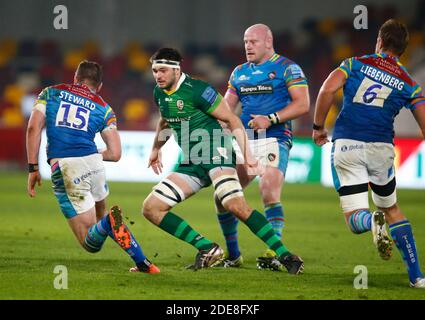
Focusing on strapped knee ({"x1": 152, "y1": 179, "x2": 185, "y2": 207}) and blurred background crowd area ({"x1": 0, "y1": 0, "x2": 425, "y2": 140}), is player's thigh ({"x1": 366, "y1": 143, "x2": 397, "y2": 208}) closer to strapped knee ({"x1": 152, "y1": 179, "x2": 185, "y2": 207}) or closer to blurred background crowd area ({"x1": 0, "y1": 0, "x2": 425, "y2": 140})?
strapped knee ({"x1": 152, "y1": 179, "x2": 185, "y2": 207})

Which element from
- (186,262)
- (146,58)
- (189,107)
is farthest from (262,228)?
(146,58)

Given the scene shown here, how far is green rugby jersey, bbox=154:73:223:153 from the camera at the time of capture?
764 centimetres

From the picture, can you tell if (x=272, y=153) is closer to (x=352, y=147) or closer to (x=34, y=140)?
(x=352, y=147)

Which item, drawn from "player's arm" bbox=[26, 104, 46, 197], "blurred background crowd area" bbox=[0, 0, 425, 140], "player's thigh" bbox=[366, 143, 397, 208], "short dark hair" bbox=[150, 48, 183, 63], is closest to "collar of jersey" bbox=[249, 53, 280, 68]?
"short dark hair" bbox=[150, 48, 183, 63]

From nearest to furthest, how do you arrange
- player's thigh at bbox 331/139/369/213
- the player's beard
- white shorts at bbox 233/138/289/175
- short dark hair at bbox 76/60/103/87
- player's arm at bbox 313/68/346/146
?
player's arm at bbox 313/68/346/146 → player's thigh at bbox 331/139/369/213 → the player's beard → short dark hair at bbox 76/60/103/87 → white shorts at bbox 233/138/289/175

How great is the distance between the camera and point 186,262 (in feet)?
28.3

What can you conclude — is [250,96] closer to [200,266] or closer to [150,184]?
→ [200,266]

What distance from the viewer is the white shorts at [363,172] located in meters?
7.17

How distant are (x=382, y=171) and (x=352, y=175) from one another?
0.25 meters

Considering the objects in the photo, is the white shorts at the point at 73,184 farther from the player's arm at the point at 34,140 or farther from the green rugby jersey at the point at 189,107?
the green rugby jersey at the point at 189,107

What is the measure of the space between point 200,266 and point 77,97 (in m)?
1.91

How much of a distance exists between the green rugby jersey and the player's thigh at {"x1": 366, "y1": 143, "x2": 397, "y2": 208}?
1445 millimetres

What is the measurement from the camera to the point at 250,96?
8852mm

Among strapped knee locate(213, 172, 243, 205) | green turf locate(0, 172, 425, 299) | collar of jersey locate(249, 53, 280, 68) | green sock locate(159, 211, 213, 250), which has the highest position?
collar of jersey locate(249, 53, 280, 68)
